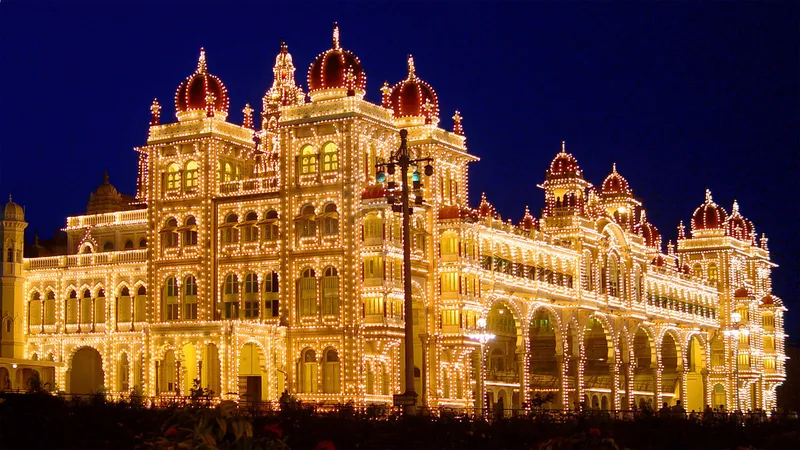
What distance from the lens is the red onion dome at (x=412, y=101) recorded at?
66.4 meters

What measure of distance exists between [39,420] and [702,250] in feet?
265

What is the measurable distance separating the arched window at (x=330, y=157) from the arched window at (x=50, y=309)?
20.6 meters

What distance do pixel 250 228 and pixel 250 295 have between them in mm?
3527

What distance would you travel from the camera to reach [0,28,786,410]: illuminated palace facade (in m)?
60.9

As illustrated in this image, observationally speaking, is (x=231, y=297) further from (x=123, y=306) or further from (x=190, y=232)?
(x=123, y=306)

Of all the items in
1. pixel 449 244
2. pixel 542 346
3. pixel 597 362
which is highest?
pixel 449 244

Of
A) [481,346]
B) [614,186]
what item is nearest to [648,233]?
[614,186]

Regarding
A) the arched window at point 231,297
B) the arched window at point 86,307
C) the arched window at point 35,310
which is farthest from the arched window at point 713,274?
the arched window at point 35,310

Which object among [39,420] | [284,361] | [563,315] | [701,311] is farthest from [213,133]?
[701,311]

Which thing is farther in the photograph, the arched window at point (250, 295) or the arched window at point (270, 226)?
the arched window at point (250, 295)

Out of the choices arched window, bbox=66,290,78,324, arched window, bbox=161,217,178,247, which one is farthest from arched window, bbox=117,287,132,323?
arched window, bbox=161,217,178,247

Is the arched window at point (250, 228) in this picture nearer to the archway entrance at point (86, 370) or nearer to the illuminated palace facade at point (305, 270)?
the illuminated palace facade at point (305, 270)

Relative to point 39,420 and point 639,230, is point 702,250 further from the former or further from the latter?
point 39,420

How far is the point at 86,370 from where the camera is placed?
7388cm
